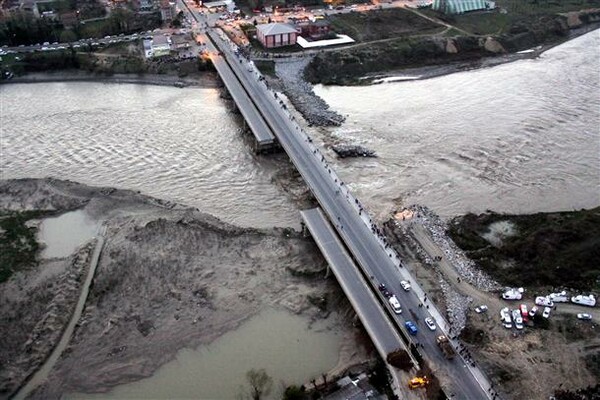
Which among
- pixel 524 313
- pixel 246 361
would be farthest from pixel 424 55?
pixel 246 361

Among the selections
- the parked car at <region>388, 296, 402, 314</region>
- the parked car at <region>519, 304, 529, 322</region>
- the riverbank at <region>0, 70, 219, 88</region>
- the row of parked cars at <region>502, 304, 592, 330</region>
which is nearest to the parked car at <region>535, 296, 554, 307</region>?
the row of parked cars at <region>502, 304, 592, 330</region>

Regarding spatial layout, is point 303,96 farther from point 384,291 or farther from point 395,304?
point 395,304

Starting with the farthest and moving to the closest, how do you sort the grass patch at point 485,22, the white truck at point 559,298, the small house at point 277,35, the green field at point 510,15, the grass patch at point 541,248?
the green field at point 510,15, the grass patch at point 485,22, the small house at point 277,35, the grass patch at point 541,248, the white truck at point 559,298

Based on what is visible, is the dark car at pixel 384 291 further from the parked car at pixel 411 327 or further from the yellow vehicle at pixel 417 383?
the yellow vehicle at pixel 417 383

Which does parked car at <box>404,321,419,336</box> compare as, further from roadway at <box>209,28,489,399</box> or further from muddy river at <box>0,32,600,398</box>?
muddy river at <box>0,32,600,398</box>

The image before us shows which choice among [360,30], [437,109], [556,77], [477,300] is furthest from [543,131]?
[360,30]

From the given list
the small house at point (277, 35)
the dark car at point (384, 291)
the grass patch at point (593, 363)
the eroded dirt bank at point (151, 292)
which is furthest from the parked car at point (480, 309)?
the small house at point (277, 35)
